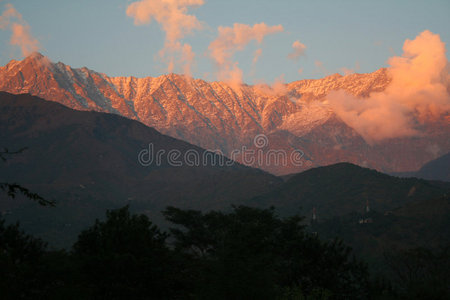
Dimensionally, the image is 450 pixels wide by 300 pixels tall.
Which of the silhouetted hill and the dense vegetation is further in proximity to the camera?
the silhouetted hill

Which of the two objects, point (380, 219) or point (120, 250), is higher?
point (380, 219)

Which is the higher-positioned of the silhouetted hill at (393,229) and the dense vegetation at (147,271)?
the silhouetted hill at (393,229)

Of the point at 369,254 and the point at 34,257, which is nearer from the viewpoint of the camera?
the point at 34,257

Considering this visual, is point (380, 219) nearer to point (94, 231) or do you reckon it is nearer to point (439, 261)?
point (439, 261)

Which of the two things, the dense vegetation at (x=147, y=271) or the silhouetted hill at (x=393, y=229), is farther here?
the silhouetted hill at (x=393, y=229)

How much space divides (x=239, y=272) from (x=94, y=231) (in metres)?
16.7

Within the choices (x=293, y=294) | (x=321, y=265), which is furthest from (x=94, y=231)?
(x=321, y=265)

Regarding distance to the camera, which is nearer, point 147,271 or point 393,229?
point 147,271

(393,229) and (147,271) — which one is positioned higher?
(393,229)

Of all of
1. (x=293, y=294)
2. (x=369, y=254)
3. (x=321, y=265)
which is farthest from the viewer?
(x=369, y=254)

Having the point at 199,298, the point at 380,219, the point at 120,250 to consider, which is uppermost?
the point at 380,219

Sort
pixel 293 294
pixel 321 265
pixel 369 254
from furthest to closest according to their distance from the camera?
pixel 369 254 → pixel 321 265 → pixel 293 294

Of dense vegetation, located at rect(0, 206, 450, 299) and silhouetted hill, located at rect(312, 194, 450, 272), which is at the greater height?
silhouetted hill, located at rect(312, 194, 450, 272)

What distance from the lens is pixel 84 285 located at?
141 feet
